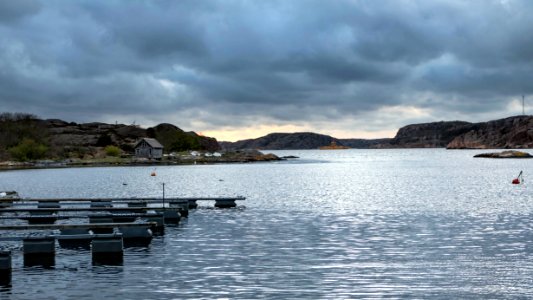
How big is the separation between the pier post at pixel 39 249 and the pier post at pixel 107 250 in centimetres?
185

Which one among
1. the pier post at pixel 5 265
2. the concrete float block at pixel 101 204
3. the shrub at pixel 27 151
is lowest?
the pier post at pixel 5 265

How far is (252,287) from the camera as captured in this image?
20578mm

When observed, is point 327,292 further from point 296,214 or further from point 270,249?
point 296,214

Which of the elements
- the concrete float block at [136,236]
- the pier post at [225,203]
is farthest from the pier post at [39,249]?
the pier post at [225,203]

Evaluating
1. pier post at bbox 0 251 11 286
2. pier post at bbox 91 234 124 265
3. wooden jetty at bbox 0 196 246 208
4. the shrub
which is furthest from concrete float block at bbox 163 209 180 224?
the shrub

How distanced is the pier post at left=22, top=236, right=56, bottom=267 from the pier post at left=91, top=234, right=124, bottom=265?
1853 millimetres

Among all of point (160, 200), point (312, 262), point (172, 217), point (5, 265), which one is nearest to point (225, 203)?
point (160, 200)

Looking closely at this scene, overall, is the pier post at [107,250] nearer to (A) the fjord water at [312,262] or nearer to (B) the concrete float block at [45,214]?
(A) the fjord water at [312,262]

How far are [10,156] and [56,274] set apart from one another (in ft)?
572

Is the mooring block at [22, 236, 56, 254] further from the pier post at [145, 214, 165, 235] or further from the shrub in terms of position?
the shrub

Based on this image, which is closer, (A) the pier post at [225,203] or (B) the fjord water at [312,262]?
(B) the fjord water at [312,262]

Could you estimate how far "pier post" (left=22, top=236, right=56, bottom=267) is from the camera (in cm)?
2530

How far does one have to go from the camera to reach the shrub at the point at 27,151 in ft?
574

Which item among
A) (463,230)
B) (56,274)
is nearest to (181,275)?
(56,274)
